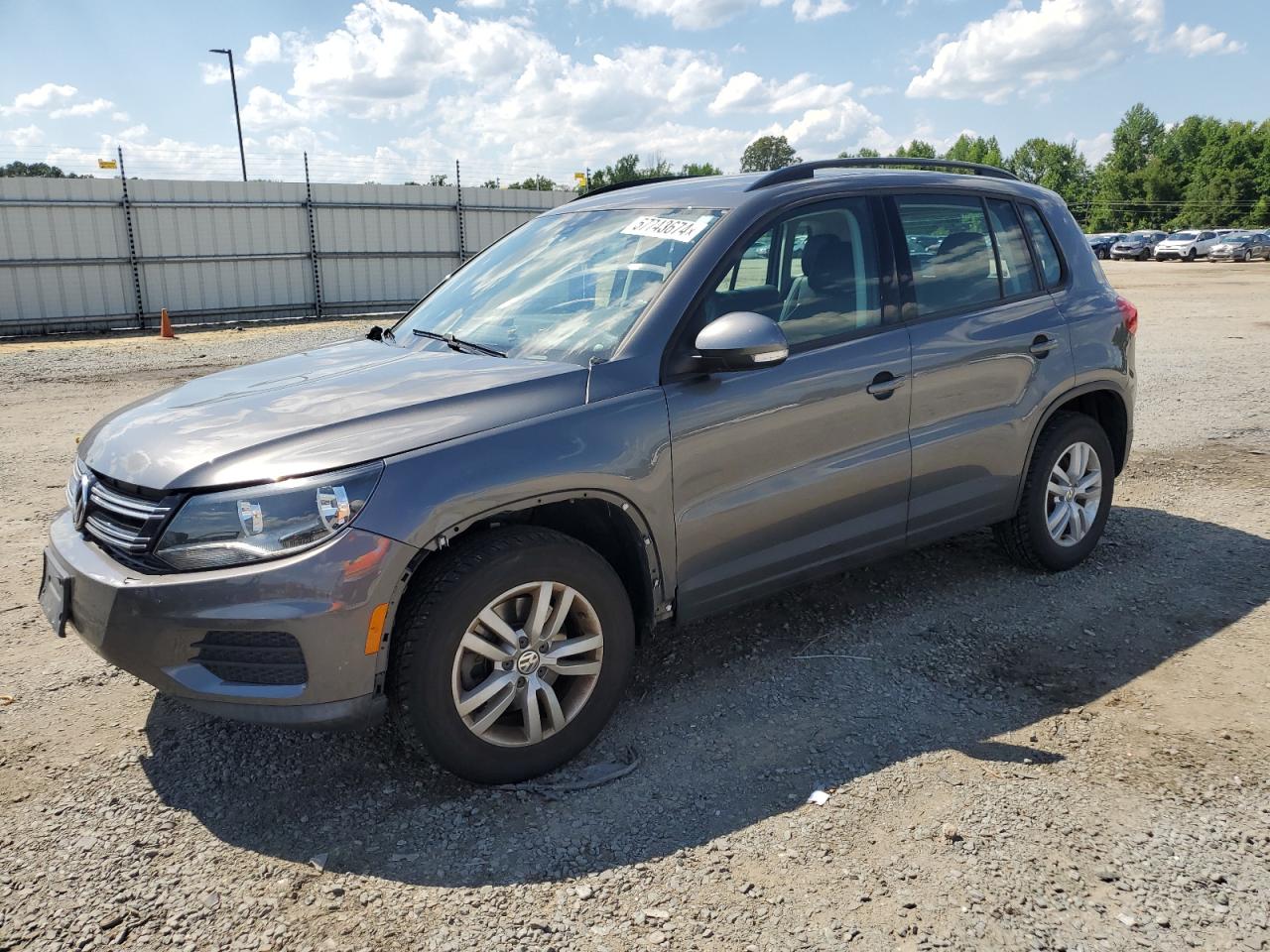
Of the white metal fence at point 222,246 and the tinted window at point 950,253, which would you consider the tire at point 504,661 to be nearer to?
the tinted window at point 950,253

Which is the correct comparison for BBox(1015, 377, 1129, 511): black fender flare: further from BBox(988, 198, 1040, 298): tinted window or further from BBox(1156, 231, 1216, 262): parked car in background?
BBox(1156, 231, 1216, 262): parked car in background

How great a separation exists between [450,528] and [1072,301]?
332 centimetres

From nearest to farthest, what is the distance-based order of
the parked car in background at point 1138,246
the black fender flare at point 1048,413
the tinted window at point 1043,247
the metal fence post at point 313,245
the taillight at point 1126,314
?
1. the black fender flare at point 1048,413
2. the tinted window at point 1043,247
3. the taillight at point 1126,314
4. the metal fence post at point 313,245
5. the parked car in background at point 1138,246

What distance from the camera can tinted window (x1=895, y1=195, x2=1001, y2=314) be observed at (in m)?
4.07

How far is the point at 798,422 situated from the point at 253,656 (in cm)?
197

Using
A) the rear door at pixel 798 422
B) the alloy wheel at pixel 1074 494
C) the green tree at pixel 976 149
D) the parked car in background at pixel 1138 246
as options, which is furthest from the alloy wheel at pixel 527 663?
the green tree at pixel 976 149

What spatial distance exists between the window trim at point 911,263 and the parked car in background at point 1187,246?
4887 centimetres

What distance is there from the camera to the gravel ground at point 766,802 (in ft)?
8.18

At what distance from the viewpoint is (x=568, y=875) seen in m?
2.68

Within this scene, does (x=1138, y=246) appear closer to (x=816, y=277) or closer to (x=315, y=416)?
(x=816, y=277)

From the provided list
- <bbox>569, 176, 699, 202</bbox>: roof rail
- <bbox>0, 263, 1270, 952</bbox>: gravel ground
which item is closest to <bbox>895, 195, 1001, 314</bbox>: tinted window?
<bbox>569, 176, 699, 202</bbox>: roof rail

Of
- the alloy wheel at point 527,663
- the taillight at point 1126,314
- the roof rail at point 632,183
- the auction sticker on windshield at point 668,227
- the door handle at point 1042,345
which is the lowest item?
the alloy wheel at point 527,663

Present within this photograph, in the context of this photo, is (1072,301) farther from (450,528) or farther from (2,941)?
(2,941)

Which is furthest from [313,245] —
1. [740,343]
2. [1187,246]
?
[1187,246]
